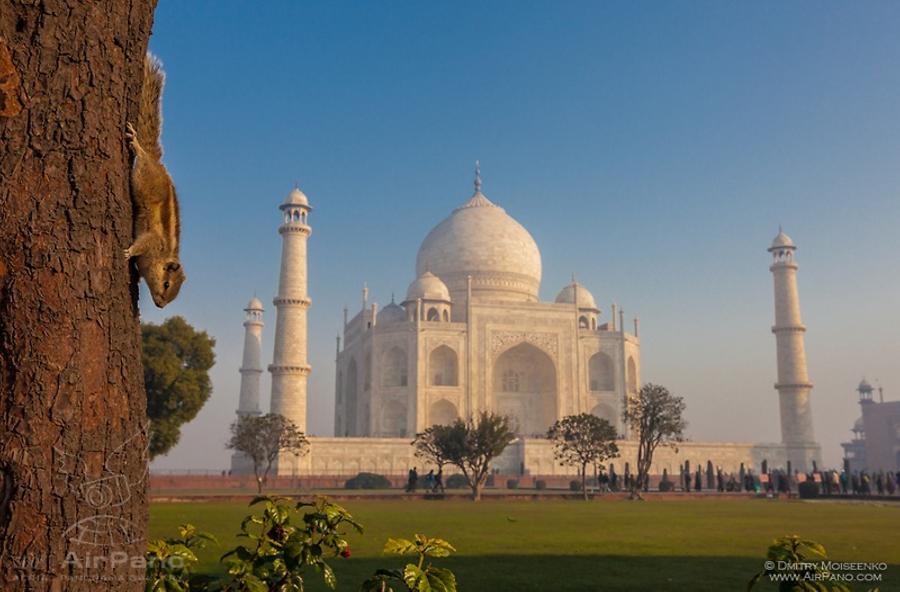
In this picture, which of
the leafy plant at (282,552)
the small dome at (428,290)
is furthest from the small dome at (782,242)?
the leafy plant at (282,552)

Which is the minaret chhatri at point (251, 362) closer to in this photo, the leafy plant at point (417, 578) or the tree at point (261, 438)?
the tree at point (261, 438)

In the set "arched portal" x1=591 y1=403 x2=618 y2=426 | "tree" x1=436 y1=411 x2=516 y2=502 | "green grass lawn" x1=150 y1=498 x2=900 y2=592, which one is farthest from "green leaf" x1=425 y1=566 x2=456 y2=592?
"arched portal" x1=591 y1=403 x2=618 y2=426

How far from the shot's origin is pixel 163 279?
2186mm

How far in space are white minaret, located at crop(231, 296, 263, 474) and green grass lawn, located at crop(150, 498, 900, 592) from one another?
119 feet

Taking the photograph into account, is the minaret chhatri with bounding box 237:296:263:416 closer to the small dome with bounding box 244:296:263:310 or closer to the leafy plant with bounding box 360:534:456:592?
the small dome with bounding box 244:296:263:310

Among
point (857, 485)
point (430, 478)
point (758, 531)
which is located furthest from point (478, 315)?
point (758, 531)

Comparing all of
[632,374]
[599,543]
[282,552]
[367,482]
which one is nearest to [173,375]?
[367,482]

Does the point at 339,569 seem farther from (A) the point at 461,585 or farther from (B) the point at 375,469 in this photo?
(B) the point at 375,469

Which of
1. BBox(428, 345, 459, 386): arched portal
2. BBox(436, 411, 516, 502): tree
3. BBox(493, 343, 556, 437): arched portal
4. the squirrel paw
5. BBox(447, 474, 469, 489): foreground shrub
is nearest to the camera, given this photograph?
the squirrel paw

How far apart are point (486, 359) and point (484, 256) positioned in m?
7.28

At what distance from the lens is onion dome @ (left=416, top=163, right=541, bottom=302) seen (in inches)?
1847

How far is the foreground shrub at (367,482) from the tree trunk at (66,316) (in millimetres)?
31601

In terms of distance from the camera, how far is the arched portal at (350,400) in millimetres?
46547

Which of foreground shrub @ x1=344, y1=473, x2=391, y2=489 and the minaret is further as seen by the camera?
the minaret
